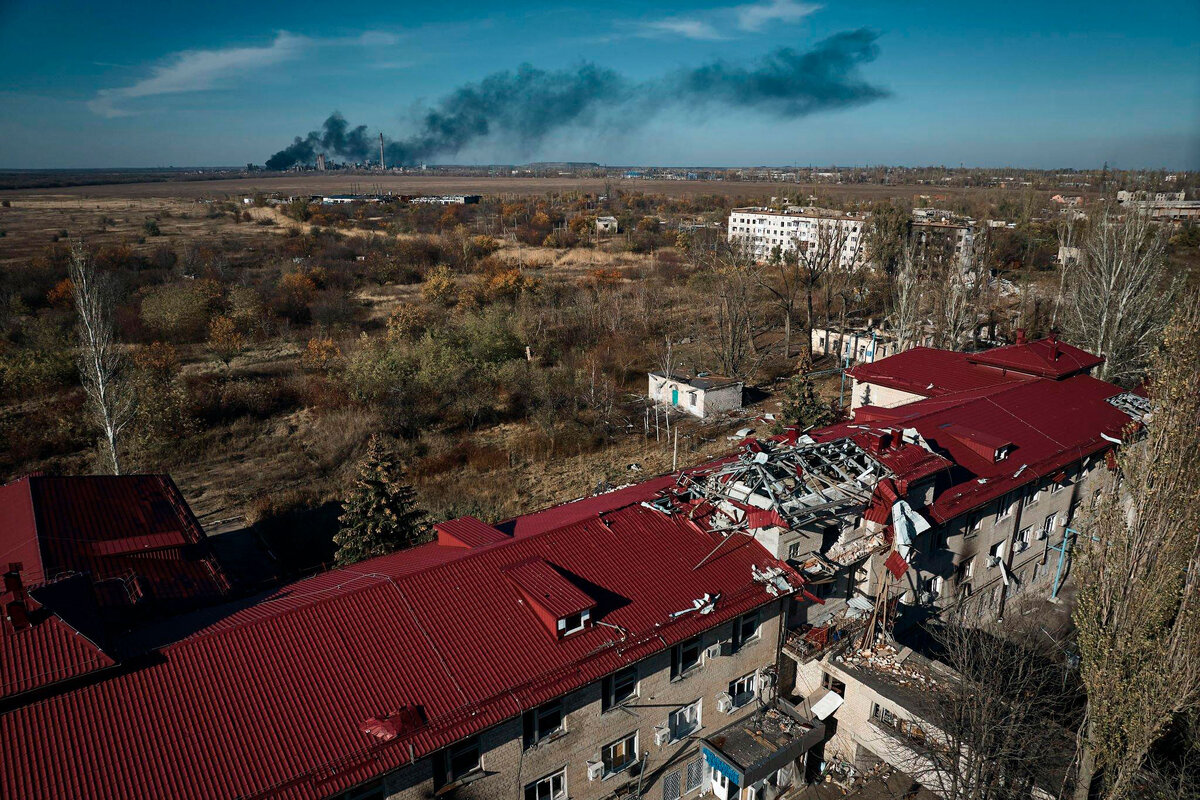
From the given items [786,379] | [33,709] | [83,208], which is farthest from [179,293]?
[83,208]

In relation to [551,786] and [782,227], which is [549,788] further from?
[782,227]

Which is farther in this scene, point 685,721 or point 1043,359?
point 1043,359

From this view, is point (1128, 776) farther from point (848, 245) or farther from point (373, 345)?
point (848, 245)

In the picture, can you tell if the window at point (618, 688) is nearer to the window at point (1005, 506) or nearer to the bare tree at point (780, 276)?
the window at point (1005, 506)

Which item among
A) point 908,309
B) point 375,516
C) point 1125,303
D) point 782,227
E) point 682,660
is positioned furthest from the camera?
point 782,227

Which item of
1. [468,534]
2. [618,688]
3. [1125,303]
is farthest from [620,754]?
[1125,303]

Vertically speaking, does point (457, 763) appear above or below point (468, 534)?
below

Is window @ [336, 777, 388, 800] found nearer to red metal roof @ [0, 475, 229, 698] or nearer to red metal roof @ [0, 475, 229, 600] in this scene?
red metal roof @ [0, 475, 229, 698]
